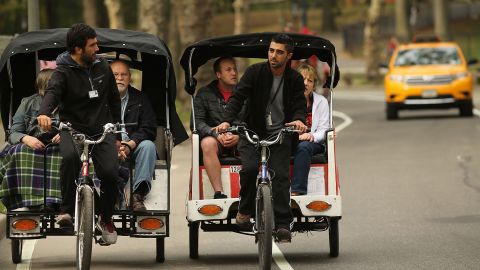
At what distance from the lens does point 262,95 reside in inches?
455

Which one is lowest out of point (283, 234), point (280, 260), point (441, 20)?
point (280, 260)

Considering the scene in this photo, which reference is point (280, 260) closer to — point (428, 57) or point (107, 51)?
point (107, 51)

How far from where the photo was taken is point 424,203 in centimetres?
1688

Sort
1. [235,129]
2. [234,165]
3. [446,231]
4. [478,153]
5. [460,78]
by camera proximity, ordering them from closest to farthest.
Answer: [235,129] < [234,165] < [446,231] < [478,153] < [460,78]

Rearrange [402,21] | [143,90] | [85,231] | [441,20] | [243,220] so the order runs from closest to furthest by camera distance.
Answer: [85,231] → [243,220] → [143,90] → [441,20] → [402,21]

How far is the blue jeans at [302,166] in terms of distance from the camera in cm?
1187

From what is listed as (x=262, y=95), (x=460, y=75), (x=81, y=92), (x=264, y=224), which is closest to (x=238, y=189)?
(x=262, y=95)

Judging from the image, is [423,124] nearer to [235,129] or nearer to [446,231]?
[446,231]

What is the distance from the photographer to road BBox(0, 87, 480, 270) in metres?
12.2

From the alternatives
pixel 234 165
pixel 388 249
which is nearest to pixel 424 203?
pixel 388 249

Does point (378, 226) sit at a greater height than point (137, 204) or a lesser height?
lesser

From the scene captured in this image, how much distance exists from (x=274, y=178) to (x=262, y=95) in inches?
27.2

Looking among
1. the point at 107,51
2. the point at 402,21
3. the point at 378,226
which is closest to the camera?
the point at 107,51

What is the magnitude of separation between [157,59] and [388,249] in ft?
8.75
